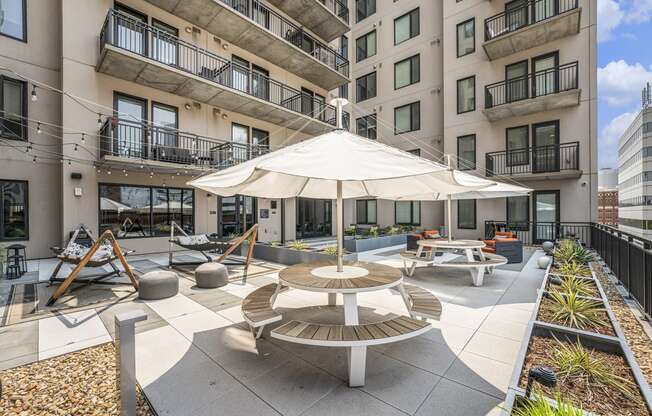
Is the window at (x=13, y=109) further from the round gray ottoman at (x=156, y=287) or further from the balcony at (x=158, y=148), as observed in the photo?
the round gray ottoman at (x=156, y=287)

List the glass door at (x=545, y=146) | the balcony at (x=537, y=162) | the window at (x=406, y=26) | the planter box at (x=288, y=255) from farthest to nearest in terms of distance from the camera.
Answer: the window at (x=406, y=26) → the glass door at (x=545, y=146) → the balcony at (x=537, y=162) → the planter box at (x=288, y=255)

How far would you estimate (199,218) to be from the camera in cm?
1154

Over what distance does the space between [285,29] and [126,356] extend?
15887mm

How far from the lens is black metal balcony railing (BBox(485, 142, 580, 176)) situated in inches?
464

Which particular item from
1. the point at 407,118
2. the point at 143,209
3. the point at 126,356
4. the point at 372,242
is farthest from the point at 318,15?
the point at 126,356

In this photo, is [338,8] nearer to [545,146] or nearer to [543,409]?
[545,146]

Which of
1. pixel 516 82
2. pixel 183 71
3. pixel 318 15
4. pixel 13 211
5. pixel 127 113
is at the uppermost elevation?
pixel 318 15

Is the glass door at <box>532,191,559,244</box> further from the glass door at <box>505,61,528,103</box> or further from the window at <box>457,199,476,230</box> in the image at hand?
the glass door at <box>505,61,528,103</box>

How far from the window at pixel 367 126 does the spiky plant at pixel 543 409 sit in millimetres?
17137

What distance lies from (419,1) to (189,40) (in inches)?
489

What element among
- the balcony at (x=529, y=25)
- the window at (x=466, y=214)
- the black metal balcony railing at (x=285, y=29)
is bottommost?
the window at (x=466, y=214)

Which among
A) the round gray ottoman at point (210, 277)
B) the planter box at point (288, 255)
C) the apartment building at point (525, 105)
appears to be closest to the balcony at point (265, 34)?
the apartment building at point (525, 105)

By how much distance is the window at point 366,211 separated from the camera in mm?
18422

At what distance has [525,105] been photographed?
1195cm
